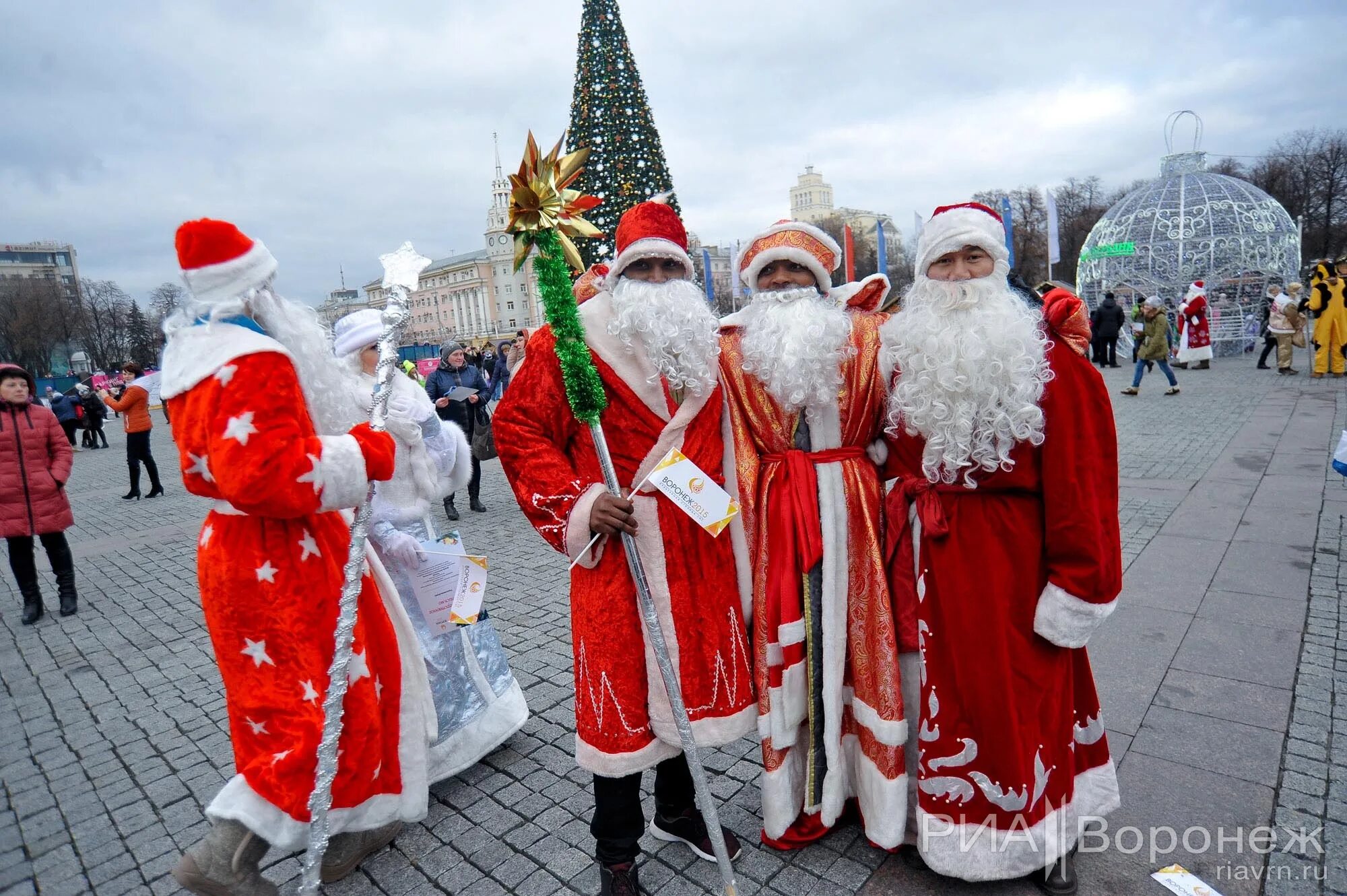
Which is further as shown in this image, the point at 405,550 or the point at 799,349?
the point at 405,550

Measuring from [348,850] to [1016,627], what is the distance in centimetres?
227

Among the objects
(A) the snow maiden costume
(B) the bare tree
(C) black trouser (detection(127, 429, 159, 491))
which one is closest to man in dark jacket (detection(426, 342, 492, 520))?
(C) black trouser (detection(127, 429, 159, 491))

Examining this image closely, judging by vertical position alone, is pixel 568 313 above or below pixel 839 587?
above

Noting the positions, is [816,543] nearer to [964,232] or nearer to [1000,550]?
[1000,550]

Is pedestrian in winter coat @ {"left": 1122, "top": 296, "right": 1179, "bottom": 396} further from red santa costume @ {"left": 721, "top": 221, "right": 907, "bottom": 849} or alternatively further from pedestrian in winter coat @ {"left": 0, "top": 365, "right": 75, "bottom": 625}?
pedestrian in winter coat @ {"left": 0, "top": 365, "right": 75, "bottom": 625}

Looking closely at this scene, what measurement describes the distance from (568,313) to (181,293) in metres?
1.11

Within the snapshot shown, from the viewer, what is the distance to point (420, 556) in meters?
2.90

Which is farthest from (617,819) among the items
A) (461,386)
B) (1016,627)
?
(461,386)

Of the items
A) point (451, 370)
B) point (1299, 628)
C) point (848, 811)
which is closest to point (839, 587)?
point (848, 811)

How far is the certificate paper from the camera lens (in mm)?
2805

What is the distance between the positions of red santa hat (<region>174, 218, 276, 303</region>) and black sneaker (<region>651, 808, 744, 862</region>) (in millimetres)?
2211

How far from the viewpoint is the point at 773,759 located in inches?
97.2

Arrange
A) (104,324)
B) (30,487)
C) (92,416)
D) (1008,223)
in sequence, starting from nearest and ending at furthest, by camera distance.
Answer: (30,487)
(1008,223)
(92,416)
(104,324)

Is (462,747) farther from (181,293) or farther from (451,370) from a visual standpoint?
(451,370)
